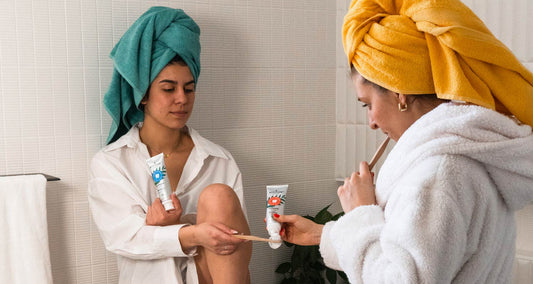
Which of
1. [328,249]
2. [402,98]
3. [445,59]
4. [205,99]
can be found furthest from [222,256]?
[445,59]

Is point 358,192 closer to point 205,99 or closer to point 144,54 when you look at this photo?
point 144,54

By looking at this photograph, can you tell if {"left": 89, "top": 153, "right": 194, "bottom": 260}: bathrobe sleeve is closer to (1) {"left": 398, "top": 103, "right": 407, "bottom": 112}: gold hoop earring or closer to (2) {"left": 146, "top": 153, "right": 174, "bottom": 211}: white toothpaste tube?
(2) {"left": 146, "top": 153, "right": 174, "bottom": 211}: white toothpaste tube

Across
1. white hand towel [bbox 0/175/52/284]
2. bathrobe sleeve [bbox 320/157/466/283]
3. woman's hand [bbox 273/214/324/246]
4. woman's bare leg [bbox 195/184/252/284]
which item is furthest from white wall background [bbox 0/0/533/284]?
bathrobe sleeve [bbox 320/157/466/283]

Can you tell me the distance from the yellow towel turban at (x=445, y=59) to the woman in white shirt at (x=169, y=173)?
808 millimetres

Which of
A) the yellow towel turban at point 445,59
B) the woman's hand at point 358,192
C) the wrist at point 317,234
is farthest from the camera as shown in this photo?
the wrist at point 317,234

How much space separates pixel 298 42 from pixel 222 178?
2.47ft

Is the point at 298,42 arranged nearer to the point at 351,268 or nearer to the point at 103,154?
the point at 103,154

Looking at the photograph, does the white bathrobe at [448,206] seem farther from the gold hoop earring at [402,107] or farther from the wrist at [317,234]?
the wrist at [317,234]

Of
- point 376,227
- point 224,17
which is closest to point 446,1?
point 376,227

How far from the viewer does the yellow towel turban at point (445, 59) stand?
41.6 inches

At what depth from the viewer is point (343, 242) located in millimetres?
1104

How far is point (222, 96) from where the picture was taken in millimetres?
2357

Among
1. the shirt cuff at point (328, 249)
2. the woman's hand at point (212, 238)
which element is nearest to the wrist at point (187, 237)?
the woman's hand at point (212, 238)

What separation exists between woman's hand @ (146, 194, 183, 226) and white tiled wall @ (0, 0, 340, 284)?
409 millimetres
